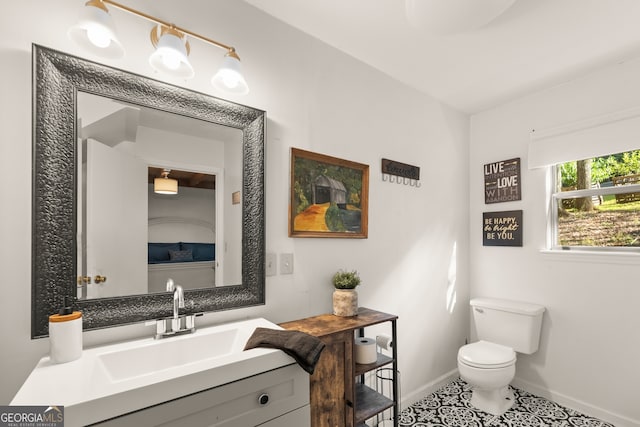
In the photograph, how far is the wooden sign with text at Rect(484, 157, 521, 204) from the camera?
266 centimetres

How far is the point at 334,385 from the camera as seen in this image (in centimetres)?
147

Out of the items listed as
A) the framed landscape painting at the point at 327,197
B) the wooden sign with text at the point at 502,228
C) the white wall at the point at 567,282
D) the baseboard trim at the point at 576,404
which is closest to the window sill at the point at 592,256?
the white wall at the point at 567,282

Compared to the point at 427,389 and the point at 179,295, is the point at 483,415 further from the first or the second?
the point at 179,295

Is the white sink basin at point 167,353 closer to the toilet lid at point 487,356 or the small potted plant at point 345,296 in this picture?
the small potted plant at point 345,296

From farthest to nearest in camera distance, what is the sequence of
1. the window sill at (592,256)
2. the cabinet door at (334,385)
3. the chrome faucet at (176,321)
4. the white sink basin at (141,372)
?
the window sill at (592,256), the cabinet door at (334,385), the chrome faucet at (176,321), the white sink basin at (141,372)

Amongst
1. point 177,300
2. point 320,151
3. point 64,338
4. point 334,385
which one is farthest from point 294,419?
point 320,151

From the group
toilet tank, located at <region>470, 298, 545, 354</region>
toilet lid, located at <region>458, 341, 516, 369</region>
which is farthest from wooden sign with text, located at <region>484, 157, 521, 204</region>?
toilet lid, located at <region>458, 341, 516, 369</region>

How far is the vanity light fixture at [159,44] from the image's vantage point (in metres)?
1.05

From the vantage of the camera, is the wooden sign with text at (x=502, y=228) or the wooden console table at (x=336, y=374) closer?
the wooden console table at (x=336, y=374)

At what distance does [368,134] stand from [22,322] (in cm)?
198

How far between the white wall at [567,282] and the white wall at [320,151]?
0.29 m

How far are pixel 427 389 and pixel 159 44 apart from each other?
2852mm

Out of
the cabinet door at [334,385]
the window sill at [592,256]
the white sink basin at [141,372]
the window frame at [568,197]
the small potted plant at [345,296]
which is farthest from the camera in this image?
the window frame at [568,197]

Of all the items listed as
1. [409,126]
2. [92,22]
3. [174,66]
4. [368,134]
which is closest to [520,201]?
[409,126]
